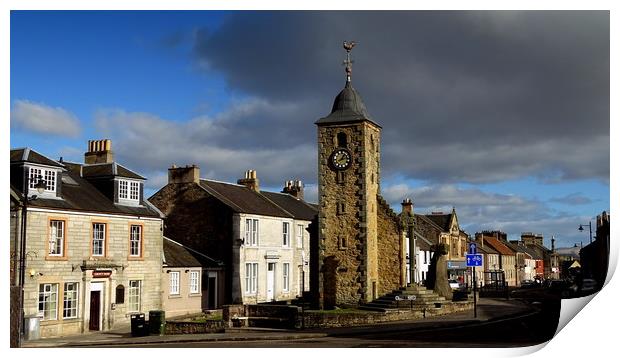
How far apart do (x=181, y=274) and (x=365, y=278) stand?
9226 mm

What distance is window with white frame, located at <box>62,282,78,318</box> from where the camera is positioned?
2688 cm

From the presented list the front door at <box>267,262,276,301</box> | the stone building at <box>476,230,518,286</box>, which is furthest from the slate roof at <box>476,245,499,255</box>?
the front door at <box>267,262,276,301</box>

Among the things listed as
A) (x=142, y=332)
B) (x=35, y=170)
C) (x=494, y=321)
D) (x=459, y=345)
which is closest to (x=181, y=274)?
(x=142, y=332)

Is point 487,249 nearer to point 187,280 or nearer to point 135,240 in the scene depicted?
point 187,280

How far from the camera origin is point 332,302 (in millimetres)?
33156

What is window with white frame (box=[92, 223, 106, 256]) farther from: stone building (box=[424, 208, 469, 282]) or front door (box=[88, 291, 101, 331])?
stone building (box=[424, 208, 469, 282])

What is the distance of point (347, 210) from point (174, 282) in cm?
928

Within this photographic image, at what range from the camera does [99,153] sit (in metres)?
32.7

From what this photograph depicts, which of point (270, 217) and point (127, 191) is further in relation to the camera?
point (270, 217)

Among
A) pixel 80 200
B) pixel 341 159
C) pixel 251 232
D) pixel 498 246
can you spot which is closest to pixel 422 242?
pixel 251 232

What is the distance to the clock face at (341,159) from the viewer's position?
33.6 meters

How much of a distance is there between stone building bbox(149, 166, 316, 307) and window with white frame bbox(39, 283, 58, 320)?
11073mm

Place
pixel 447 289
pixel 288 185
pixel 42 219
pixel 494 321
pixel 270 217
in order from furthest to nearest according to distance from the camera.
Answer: pixel 288 185
pixel 270 217
pixel 447 289
pixel 494 321
pixel 42 219

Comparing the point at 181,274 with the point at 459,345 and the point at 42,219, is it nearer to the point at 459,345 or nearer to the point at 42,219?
the point at 42,219
